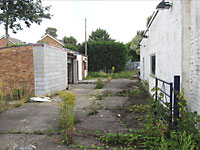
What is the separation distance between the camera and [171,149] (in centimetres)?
300

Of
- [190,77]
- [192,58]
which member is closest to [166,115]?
[190,77]

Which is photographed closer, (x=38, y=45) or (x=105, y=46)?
(x=38, y=45)

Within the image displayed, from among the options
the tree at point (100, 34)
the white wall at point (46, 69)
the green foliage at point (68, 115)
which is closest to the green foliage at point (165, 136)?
the green foliage at point (68, 115)

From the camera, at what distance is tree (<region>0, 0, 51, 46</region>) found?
1708 cm

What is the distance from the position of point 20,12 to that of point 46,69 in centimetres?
1155

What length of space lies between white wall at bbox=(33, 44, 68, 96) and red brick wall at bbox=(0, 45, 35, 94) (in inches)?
11.2

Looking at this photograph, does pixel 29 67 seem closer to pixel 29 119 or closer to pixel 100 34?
pixel 29 119

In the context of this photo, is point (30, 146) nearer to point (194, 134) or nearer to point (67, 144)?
point (67, 144)

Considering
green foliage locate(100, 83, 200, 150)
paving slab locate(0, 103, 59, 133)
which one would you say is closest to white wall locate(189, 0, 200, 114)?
green foliage locate(100, 83, 200, 150)

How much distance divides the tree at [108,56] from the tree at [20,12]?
7914 millimetres

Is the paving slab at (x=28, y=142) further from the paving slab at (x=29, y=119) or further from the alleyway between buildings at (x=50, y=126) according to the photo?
the paving slab at (x=29, y=119)

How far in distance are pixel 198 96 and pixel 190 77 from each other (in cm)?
54

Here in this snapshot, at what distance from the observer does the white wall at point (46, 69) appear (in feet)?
29.1

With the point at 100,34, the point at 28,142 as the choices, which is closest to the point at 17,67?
the point at 28,142
